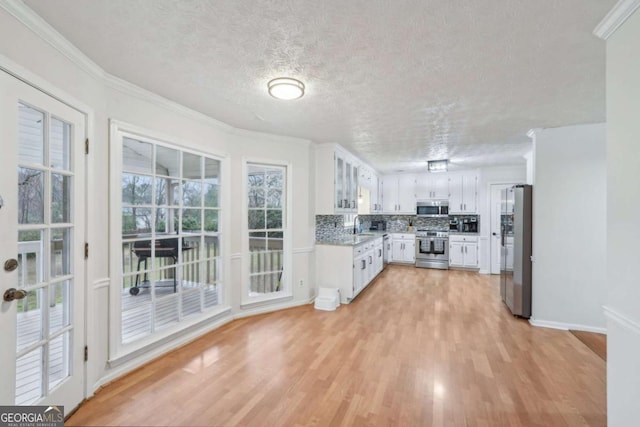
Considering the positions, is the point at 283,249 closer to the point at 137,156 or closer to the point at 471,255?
the point at 137,156

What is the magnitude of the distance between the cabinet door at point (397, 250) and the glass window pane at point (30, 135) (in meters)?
6.76

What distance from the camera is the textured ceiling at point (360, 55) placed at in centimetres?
149

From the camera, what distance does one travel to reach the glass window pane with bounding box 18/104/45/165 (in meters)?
1.58

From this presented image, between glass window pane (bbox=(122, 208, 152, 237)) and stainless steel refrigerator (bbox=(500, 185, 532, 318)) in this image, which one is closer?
glass window pane (bbox=(122, 208, 152, 237))

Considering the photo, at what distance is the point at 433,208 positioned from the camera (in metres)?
7.04

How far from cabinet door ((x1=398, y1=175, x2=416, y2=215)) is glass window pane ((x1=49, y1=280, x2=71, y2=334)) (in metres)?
6.74

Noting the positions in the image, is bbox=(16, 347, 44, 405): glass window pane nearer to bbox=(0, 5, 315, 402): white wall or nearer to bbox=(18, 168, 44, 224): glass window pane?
bbox=(0, 5, 315, 402): white wall

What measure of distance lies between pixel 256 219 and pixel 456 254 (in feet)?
16.7

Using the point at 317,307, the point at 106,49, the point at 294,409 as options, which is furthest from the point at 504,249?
the point at 106,49

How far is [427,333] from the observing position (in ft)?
10.6

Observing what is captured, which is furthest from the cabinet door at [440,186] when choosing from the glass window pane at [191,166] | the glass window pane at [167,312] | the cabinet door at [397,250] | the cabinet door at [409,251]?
the glass window pane at [167,312]

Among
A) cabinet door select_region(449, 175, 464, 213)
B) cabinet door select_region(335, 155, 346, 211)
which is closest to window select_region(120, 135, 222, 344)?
cabinet door select_region(335, 155, 346, 211)

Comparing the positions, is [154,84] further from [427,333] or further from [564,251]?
[564,251]

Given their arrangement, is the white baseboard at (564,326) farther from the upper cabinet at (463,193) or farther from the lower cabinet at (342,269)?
the upper cabinet at (463,193)
